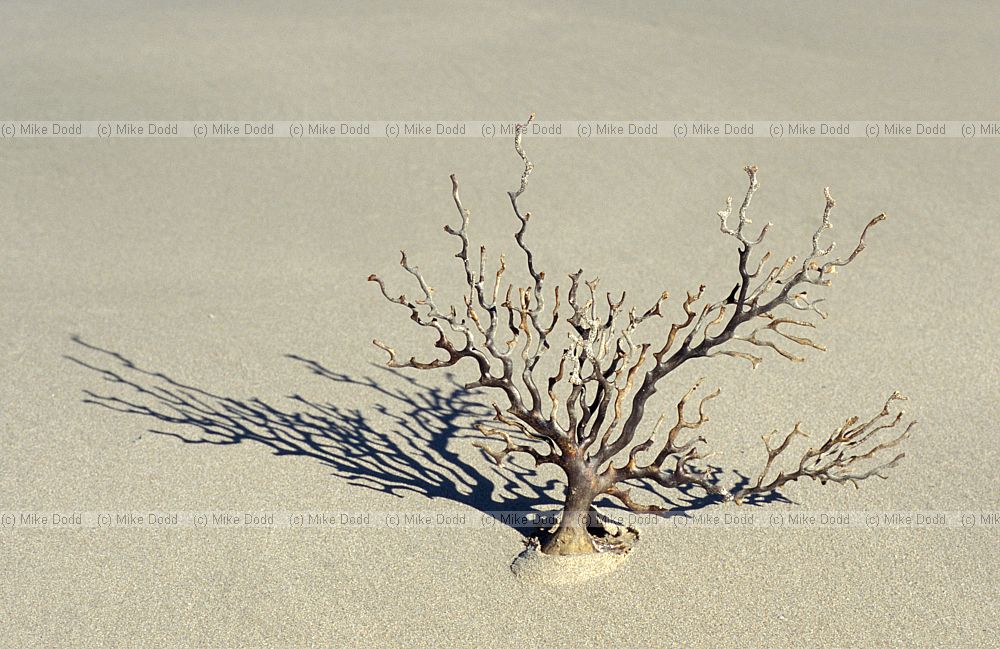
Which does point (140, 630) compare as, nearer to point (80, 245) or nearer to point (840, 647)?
point (840, 647)

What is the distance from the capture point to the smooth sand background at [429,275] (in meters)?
5.76

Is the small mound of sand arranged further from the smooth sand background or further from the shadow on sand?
the shadow on sand

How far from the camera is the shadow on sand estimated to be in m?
6.62

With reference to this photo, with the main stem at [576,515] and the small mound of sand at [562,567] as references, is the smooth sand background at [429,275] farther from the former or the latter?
the main stem at [576,515]

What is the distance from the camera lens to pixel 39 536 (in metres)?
6.30

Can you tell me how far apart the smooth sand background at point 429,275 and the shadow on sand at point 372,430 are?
37mm

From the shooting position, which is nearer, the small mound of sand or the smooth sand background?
the smooth sand background

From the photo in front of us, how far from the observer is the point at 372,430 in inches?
285

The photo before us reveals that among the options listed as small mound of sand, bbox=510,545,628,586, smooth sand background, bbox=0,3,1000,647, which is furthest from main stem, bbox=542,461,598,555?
smooth sand background, bbox=0,3,1000,647

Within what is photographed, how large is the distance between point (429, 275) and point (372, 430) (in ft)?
9.12

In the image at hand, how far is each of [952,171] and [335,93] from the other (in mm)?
7702

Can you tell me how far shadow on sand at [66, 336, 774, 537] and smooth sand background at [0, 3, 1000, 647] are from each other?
0.04m

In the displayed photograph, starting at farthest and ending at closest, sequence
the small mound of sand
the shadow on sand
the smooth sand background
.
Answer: the shadow on sand < the small mound of sand < the smooth sand background

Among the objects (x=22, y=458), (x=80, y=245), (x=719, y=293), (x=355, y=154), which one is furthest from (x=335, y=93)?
(x=22, y=458)
